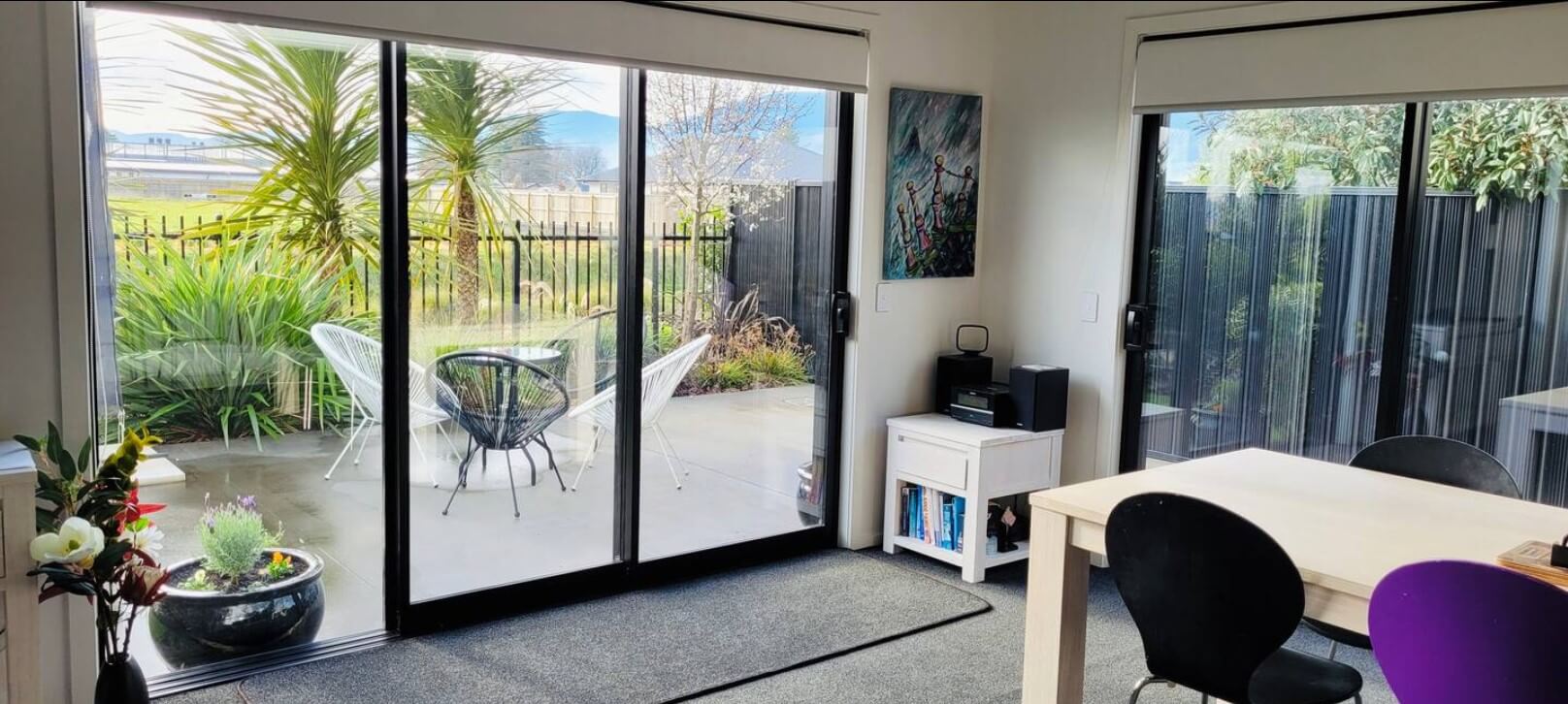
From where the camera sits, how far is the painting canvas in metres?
3.98

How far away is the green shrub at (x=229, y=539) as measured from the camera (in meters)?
2.88

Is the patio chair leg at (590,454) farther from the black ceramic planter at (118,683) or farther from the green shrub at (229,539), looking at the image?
the black ceramic planter at (118,683)

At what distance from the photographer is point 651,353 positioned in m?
3.60

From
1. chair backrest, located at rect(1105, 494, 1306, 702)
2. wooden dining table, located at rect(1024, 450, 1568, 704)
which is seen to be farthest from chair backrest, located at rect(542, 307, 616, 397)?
chair backrest, located at rect(1105, 494, 1306, 702)

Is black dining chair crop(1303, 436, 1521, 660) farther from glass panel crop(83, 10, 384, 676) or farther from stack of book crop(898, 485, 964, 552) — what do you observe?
glass panel crop(83, 10, 384, 676)

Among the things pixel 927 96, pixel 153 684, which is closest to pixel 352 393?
pixel 153 684

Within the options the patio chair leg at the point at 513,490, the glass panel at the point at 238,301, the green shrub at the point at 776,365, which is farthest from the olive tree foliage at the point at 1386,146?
the glass panel at the point at 238,301

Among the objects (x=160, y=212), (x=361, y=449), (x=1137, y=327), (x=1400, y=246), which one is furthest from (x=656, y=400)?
(x=1400, y=246)

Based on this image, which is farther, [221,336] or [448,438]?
[448,438]

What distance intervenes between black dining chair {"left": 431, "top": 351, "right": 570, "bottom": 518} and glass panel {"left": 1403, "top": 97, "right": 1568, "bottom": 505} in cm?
248

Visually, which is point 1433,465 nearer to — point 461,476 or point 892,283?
point 892,283

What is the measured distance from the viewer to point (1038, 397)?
3.86m

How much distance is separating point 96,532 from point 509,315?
47.4 inches

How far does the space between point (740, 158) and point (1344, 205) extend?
1797 millimetres
